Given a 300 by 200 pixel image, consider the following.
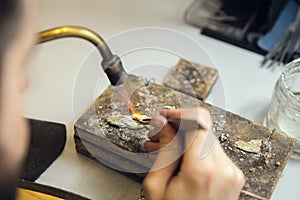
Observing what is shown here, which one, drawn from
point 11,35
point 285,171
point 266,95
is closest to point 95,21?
point 266,95

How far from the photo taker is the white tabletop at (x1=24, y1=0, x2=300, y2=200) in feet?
2.62

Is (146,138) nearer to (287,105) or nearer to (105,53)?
(105,53)

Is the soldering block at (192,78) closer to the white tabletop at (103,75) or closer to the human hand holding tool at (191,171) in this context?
the white tabletop at (103,75)

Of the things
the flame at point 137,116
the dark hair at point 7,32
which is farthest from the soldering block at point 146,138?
the dark hair at point 7,32

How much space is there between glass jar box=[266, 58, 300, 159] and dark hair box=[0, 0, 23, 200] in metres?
0.52

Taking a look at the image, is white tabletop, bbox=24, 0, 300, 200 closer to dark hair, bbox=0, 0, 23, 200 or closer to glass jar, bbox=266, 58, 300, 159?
glass jar, bbox=266, 58, 300, 159

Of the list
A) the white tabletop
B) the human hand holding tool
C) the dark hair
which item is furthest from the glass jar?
the dark hair

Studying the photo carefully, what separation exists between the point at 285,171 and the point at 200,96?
0.20 metres

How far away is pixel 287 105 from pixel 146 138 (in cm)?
25

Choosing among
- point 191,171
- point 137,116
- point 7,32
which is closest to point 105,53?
point 137,116

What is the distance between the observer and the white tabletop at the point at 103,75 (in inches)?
31.5

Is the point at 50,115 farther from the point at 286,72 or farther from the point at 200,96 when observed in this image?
the point at 286,72

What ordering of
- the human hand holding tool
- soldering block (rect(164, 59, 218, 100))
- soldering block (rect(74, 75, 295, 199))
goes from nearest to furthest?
the human hand holding tool
soldering block (rect(74, 75, 295, 199))
soldering block (rect(164, 59, 218, 100))

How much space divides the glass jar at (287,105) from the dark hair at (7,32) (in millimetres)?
524
